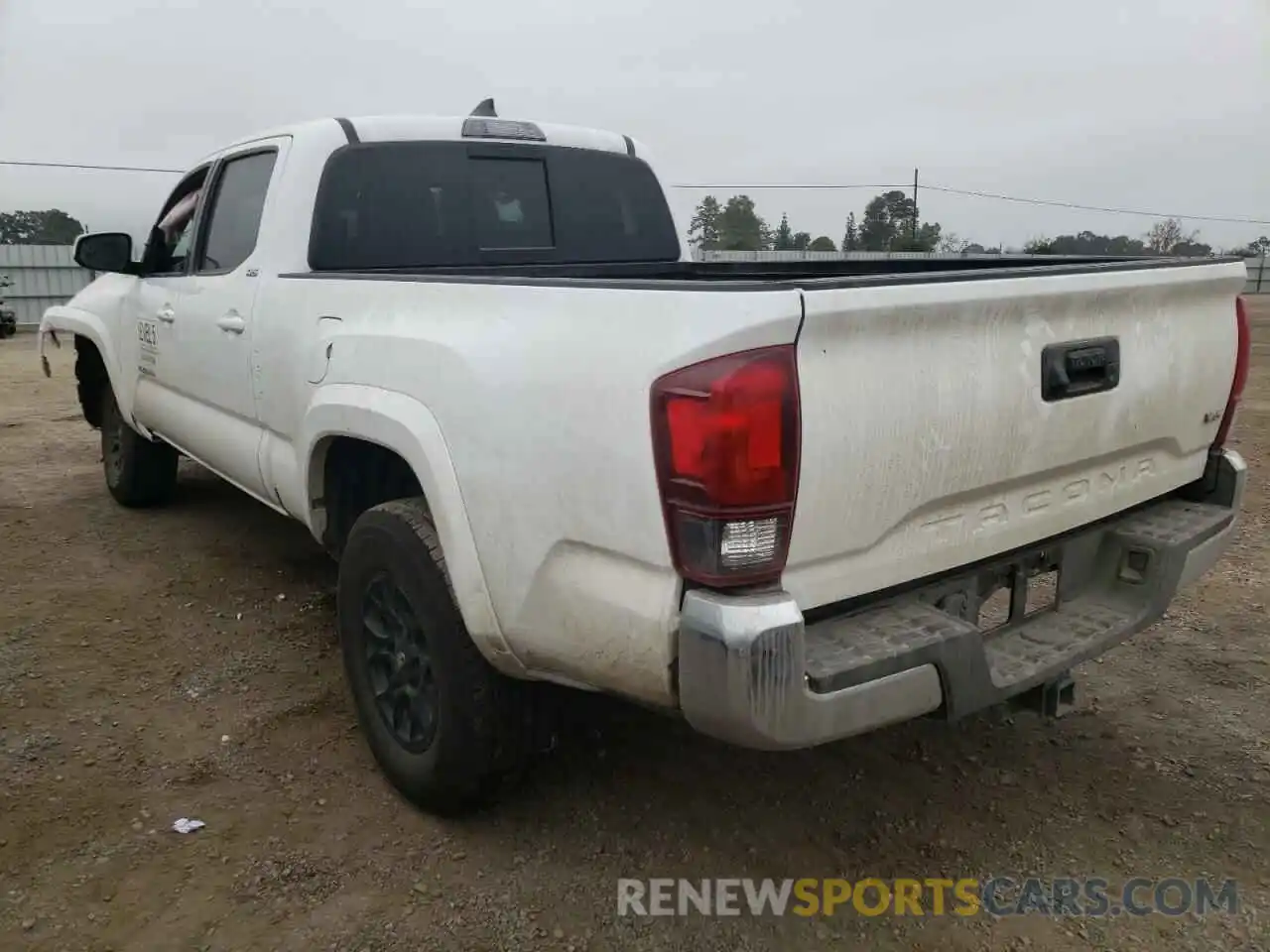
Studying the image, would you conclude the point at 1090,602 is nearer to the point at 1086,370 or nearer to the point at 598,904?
the point at 1086,370

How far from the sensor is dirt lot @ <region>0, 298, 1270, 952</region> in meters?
2.39

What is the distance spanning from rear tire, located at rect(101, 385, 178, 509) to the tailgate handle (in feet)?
15.8

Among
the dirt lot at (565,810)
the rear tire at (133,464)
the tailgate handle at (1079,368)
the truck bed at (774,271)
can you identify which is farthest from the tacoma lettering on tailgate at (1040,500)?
the rear tire at (133,464)

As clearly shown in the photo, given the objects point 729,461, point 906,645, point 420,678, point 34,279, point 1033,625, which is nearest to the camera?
point 729,461

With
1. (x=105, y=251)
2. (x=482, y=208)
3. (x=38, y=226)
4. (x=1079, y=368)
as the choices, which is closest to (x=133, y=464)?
(x=105, y=251)

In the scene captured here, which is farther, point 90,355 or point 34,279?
point 34,279

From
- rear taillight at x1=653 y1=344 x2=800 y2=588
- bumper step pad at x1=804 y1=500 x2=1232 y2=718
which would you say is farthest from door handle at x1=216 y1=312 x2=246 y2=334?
bumper step pad at x1=804 y1=500 x2=1232 y2=718

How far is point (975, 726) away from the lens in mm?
3342

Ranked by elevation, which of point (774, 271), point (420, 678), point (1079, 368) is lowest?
point (420, 678)

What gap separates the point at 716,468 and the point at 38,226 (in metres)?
35.6

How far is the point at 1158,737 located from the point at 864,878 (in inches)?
50.9

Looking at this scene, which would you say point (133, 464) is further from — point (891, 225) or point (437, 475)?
point (891, 225)

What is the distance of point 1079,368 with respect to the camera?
235 centimetres

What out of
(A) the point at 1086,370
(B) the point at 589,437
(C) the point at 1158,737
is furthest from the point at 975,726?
(B) the point at 589,437
